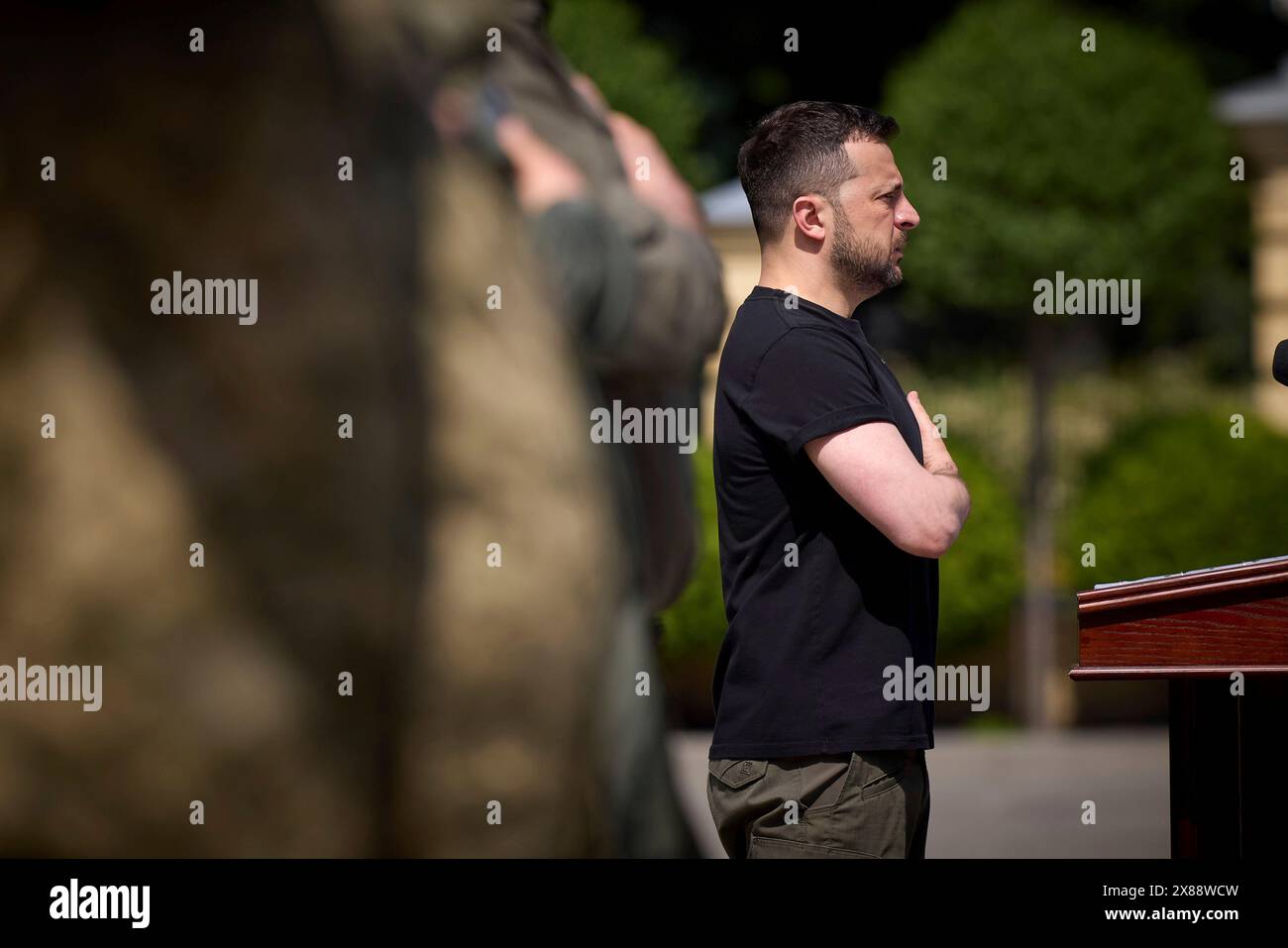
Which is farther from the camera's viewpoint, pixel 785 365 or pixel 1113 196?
pixel 1113 196

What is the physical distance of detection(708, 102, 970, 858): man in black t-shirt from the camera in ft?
6.80

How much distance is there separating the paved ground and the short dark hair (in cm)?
359

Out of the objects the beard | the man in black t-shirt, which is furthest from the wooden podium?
the beard

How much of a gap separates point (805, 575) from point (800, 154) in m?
0.59

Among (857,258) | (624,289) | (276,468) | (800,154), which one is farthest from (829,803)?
(624,289)

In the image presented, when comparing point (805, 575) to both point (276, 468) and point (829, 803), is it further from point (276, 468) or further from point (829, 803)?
point (276, 468)

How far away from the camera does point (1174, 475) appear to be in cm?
950

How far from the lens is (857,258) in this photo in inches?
88.0

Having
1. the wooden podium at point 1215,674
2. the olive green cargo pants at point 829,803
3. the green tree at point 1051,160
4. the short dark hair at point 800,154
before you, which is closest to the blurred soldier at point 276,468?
the short dark hair at point 800,154

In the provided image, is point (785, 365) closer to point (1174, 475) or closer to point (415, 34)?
point (415, 34)

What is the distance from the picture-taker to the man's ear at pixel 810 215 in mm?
2234
